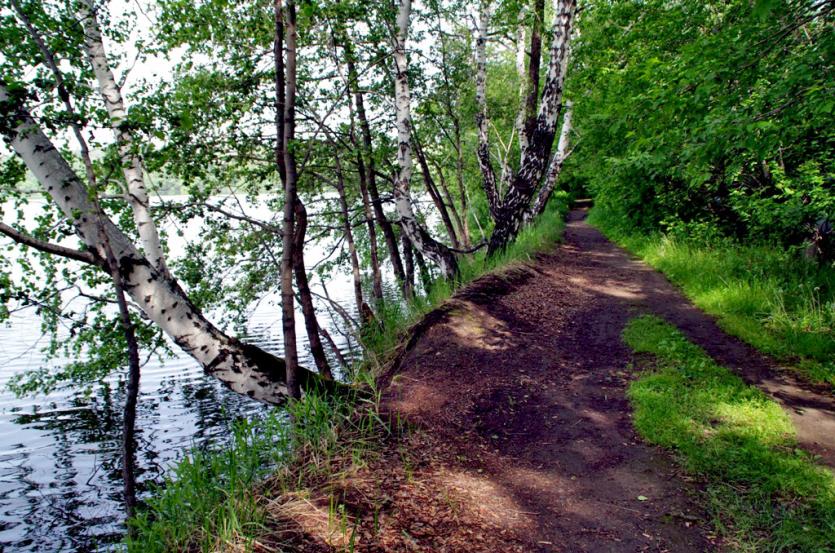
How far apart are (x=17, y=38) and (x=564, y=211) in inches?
1213

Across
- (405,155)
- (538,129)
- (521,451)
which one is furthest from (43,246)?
(538,129)

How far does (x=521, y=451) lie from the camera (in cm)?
401

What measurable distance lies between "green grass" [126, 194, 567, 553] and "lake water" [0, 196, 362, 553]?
1.01 metres

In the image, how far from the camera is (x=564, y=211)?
103ft

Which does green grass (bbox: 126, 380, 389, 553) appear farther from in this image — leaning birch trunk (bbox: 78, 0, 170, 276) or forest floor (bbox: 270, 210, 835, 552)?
leaning birch trunk (bbox: 78, 0, 170, 276)

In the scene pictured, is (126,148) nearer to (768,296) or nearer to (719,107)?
(719,107)

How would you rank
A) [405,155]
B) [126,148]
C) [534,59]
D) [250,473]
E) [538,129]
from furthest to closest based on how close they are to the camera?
1. [534,59]
2. [538,129]
3. [405,155]
4. [126,148]
5. [250,473]

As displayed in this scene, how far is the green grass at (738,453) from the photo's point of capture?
2.85 metres

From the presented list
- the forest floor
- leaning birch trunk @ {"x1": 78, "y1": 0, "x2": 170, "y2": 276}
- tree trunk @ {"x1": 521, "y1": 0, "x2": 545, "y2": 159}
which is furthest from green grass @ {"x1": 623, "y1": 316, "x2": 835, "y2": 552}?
tree trunk @ {"x1": 521, "y1": 0, "x2": 545, "y2": 159}

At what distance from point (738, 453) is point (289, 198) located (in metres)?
4.09

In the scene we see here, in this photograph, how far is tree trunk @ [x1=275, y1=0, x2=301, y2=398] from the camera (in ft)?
13.0

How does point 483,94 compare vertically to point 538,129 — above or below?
above

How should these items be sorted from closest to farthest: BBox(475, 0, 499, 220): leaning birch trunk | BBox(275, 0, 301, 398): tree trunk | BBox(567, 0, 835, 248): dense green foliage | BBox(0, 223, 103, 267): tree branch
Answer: BBox(0, 223, 103, 267): tree branch
BBox(275, 0, 301, 398): tree trunk
BBox(567, 0, 835, 248): dense green foliage
BBox(475, 0, 499, 220): leaning birch trunk

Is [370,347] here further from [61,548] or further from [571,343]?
[61,548]
